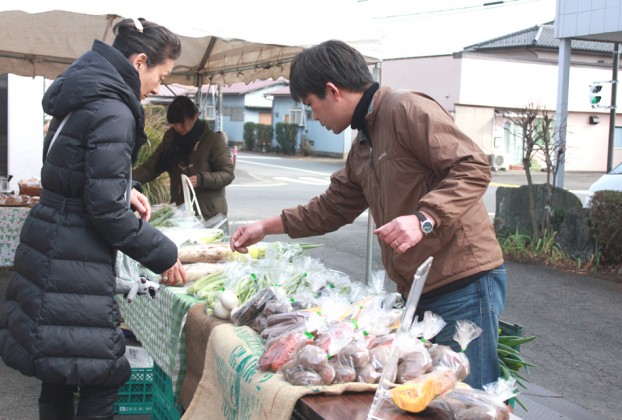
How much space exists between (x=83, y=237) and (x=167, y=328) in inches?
43.9

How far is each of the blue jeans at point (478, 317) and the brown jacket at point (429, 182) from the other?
2.9 inches

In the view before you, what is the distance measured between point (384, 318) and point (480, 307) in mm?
366

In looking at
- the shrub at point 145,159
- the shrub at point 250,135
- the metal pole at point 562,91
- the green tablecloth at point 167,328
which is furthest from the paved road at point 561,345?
the shrub at point 250,135

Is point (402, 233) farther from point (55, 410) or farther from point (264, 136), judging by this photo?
point (264, 136)

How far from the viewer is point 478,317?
2576mm

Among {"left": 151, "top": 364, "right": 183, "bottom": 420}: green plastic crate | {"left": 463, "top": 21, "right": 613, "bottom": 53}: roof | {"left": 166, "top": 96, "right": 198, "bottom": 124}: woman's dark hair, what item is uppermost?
{"left": 463, "top": 21, "right": 613, "bottom": 53}: roof

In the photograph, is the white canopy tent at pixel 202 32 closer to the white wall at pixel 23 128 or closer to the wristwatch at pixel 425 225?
the wristwatch at pixel 425 225

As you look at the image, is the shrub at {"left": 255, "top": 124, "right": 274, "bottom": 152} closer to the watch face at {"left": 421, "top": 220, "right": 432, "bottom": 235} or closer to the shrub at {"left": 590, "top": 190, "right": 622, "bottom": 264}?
the shrub at {"left": 590, "top": 190, "right": 622, "bottom": 264}

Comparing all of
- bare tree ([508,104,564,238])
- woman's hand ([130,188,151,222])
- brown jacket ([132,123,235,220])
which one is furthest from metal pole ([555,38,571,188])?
woman's hand ([130,188,151,222])

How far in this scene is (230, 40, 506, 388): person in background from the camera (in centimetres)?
243

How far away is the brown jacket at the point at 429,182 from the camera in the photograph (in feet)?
7.83

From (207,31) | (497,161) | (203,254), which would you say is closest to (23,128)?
(207,31)

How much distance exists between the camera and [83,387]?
272 cm

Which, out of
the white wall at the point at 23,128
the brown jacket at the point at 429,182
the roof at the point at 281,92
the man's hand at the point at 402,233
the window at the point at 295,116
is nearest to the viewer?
the man's hand at the point at 402,233
